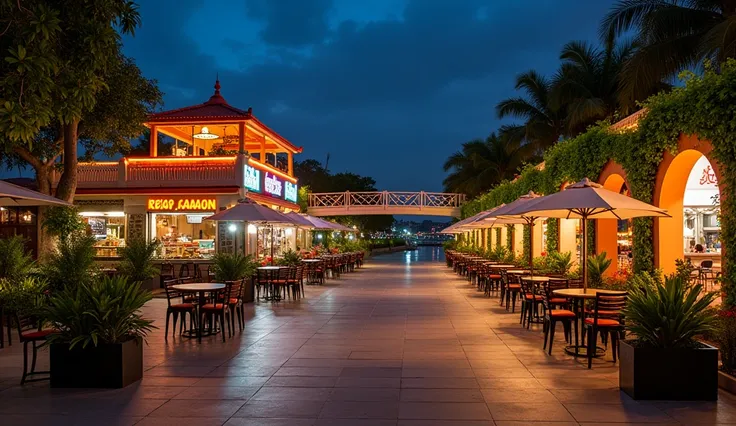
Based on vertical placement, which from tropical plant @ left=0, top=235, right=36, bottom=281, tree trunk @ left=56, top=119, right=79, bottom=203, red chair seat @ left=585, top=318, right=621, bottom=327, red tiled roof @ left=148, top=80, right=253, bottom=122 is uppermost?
red tiled roof @ left=148, top=80, right=253, bottom=122

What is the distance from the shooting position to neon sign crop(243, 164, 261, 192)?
22469 millimetres

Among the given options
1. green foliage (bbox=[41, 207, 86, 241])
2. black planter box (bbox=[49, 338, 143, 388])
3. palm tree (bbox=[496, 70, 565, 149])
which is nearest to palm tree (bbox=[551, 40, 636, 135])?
palm tree (bbox=[496, 70, 565, 149])

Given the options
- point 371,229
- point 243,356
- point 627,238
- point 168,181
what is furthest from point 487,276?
point 371,229

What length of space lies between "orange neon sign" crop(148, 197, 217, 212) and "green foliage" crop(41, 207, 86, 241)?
16.9ft

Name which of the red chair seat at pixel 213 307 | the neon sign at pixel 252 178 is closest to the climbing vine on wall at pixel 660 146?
the red chair seat at pixel 213 307

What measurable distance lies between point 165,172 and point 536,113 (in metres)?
18.1

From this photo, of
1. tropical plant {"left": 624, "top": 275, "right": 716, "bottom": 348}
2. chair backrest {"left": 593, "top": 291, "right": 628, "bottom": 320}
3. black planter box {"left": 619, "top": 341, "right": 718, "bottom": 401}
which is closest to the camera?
black planter box {"left": 619, "top": 341, "right": 718, "bottom": 401}

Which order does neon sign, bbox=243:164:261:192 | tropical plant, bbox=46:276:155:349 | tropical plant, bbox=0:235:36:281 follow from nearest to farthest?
tropical plant, bbox=46:276:155:349
tropical plant, bbox=0:235:36:281
neon sign, bbox=243:164:261:192

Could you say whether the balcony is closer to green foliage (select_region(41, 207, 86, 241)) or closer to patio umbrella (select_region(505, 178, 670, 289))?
green foliage (select_region(41, 207, 86, 241))

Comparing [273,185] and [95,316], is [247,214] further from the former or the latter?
[273,185]

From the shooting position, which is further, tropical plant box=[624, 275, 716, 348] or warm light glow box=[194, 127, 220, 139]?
warm light glow box=[194, 127, 220, 139]

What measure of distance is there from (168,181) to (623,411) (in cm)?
1967

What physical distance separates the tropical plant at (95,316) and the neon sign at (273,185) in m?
18.1

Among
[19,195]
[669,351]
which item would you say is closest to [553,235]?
[669,351]
